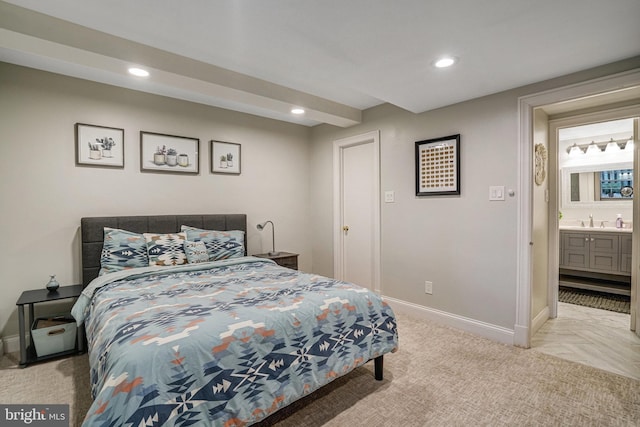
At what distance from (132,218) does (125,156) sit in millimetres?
626

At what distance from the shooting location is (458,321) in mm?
3184

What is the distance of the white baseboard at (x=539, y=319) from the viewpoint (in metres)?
3.10

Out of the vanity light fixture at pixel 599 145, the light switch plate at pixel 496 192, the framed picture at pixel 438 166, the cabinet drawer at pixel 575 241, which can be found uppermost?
the vanity light fixture at pixel 599 145

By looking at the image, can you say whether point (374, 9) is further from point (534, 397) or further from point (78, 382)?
point (78, 382)

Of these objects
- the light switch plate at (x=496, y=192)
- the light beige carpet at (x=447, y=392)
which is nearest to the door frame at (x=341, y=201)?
the light switch plate at (x=496, y=192)

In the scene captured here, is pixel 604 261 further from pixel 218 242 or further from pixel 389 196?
pixel 218 242

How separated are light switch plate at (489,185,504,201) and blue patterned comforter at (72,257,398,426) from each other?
1.52 m

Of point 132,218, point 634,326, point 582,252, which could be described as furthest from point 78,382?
point 582,252

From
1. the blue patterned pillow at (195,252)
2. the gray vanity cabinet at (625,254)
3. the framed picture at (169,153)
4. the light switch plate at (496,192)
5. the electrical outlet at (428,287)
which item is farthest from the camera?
the gray vanity cabinet at (625,254)

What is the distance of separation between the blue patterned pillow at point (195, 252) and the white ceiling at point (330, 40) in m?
1.41

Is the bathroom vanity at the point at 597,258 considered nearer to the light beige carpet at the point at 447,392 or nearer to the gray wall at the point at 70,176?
the light beige carpet at the point at 447,392

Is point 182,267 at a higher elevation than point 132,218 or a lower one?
lower


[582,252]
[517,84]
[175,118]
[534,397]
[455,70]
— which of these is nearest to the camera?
[534,397]

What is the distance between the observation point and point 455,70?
244 cm
